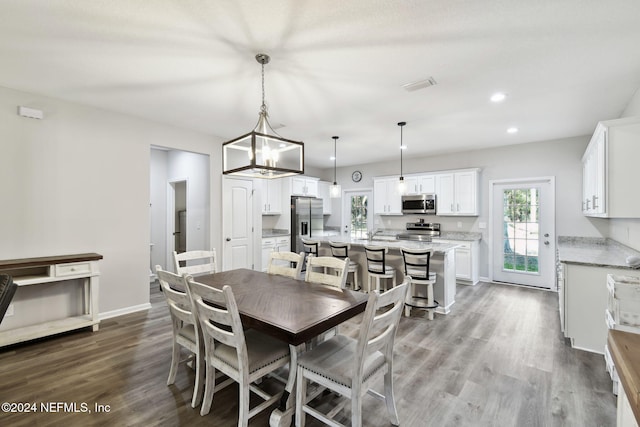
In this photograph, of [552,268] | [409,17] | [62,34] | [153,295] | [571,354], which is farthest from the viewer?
[552,268]

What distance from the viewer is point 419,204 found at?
629 cm

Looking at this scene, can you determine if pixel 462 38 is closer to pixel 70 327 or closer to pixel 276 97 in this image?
pixel 276 97

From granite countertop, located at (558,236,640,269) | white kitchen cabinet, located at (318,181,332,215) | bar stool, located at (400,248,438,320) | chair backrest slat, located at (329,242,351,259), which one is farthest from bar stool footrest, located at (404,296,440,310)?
white kitchen cabinet, located at (318,181,332,215)

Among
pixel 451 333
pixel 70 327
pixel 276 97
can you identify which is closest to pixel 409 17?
pixel 276 97

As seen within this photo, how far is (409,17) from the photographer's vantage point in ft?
6.31

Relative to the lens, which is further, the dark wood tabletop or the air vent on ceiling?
the air vent on ceiling

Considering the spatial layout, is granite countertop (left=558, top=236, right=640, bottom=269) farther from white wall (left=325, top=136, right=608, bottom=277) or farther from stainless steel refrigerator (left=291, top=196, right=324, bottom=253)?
stainless steel refrigerator (left=291, top=196, right=324, bottom=253)

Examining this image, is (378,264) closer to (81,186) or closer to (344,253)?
(344,253)

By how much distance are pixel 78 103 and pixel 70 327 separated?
2600mm

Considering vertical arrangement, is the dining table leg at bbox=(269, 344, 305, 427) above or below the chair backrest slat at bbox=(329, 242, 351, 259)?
below

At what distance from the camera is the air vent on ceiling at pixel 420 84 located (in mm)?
2825

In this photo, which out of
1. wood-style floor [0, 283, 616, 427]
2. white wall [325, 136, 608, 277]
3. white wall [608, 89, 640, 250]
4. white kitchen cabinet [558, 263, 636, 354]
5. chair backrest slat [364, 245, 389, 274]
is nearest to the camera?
wood-style floor [0, 283, 616, 427]

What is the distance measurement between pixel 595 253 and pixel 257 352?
408cm

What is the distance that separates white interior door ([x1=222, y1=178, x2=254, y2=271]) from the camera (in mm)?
5043
